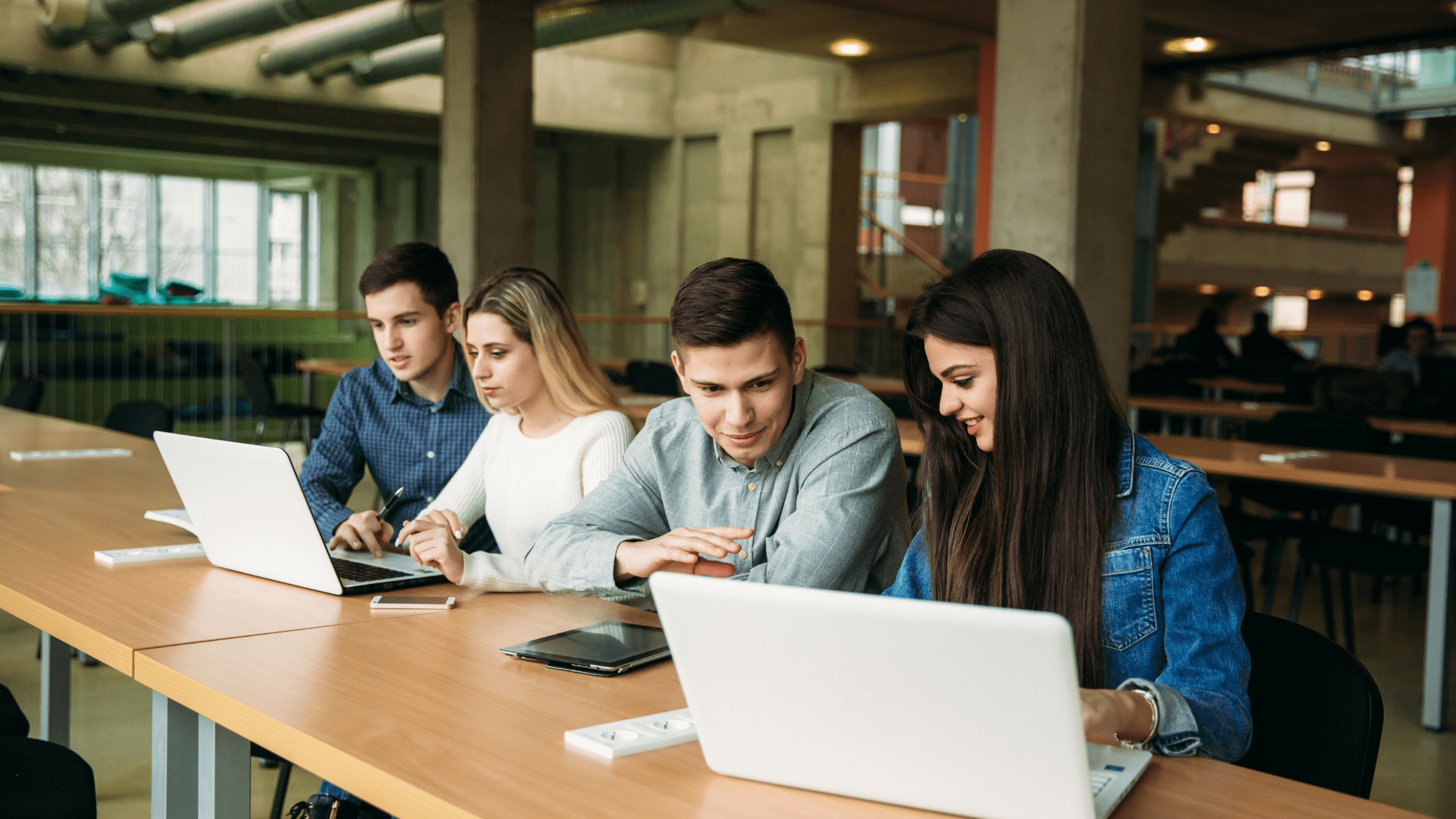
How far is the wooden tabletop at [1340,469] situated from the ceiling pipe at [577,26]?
402 centimetres

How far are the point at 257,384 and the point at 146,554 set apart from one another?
6.27 m

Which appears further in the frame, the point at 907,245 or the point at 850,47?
the point at 907,245

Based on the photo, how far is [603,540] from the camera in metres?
1.86

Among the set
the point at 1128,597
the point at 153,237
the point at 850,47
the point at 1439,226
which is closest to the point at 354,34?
the point at 850,47

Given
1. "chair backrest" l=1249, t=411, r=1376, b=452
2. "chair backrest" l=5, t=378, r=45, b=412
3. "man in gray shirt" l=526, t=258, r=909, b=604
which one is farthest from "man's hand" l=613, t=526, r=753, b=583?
"chair backrest" l=5, t=378, r=45, b=412

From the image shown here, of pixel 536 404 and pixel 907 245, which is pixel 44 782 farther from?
pixel 907 245

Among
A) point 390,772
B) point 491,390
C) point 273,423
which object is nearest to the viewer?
point 390,772

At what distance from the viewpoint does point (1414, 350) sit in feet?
29.1

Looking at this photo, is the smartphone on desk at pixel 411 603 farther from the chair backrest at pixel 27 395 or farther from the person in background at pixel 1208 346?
the person in background at pixel 1208 346

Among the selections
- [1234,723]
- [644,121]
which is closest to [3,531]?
[1234,723]

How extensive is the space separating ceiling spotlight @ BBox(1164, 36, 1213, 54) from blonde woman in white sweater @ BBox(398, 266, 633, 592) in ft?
24.7

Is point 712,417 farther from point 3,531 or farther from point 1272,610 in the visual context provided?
point 1272,610

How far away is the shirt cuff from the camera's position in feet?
4.00

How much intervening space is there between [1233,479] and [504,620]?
5.12 metres
